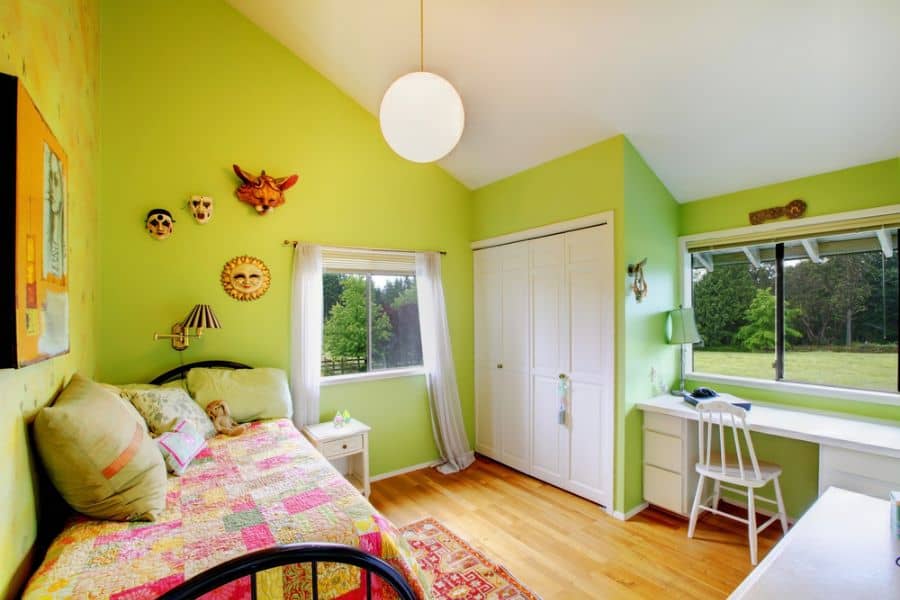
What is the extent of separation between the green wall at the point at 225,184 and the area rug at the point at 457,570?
3.31 feet

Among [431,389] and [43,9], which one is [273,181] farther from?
[431,389]

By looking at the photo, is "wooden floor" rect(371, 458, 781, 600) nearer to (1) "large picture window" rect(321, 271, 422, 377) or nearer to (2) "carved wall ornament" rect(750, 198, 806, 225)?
(1) "large picture window" rect(321, 271, 422, 377)

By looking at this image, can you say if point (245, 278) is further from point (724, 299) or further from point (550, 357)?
point (724, 299)

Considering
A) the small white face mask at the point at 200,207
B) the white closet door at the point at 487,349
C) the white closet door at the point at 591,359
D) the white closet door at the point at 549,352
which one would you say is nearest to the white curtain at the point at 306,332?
the small white face mask at the point at 200,207

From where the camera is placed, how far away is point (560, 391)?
3150 millimetres

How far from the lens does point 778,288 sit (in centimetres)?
293

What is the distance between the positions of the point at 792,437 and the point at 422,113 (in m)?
2.68

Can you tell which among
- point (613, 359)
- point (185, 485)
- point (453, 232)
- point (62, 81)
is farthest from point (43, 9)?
point (613, 359)

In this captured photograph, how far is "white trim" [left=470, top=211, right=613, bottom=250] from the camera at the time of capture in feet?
9.41

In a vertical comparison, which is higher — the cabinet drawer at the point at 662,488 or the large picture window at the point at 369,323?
the large picture window at the point at 369,323

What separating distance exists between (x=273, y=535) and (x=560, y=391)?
2.36m

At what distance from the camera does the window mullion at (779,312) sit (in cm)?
290

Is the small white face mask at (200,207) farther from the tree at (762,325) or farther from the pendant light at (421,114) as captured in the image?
the tree at (762,325)

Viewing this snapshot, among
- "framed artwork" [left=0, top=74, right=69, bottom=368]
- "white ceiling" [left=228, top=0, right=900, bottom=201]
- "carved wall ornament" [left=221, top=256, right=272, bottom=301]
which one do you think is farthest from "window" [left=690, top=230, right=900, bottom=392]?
"framed artwork" [left=0, top=74, right=69, bottom=368]
